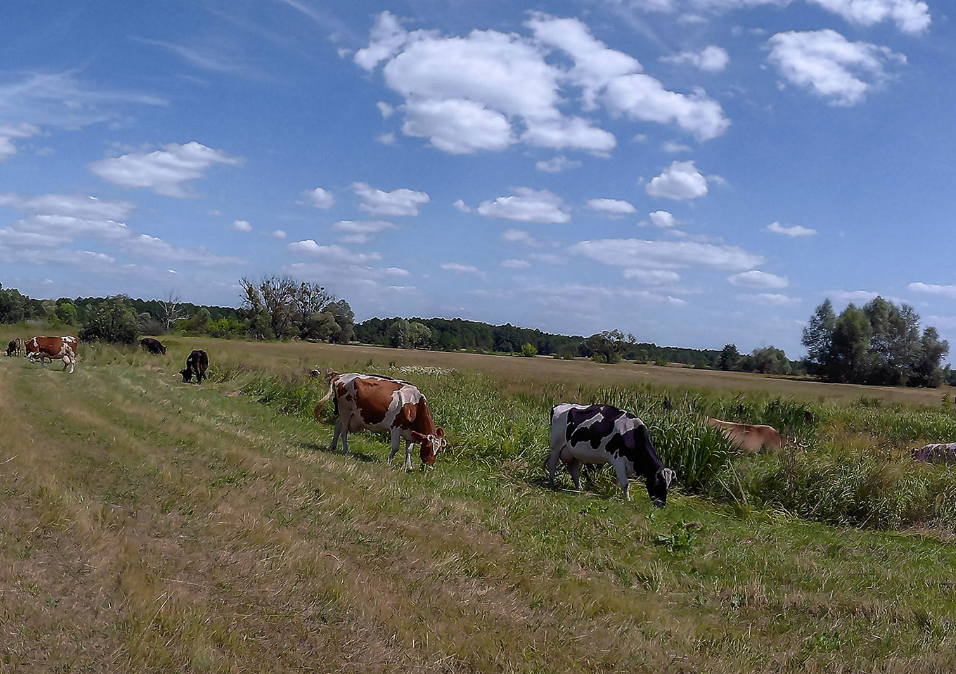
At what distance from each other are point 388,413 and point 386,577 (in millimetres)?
7247

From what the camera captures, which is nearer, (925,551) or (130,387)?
(925,551)

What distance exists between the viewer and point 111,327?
44844 millimetres

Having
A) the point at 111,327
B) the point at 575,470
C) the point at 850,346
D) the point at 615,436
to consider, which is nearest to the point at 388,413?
the point at 575,470

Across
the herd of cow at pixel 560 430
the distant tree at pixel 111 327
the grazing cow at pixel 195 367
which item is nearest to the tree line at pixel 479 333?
the distant tree at pixel 111 327

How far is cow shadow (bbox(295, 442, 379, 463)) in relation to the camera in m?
13.1

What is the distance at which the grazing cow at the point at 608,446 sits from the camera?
12461mm

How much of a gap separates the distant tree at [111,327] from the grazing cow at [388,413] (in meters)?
36.5

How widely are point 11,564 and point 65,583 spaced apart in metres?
0.50

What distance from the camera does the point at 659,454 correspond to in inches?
577

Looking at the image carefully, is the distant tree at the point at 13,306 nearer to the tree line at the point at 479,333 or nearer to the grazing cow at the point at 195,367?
the tree line at the point at 479,333

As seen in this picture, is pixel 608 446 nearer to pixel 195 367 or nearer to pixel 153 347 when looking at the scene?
pixel 195 367

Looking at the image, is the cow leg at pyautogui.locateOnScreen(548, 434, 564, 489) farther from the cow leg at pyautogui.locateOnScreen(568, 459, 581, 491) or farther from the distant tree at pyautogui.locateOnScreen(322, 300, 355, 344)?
the distant tree at pyautogui.locateOnScreen(322, 300, 355, 344)

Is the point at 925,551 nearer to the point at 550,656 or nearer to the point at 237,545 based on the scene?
the point at 550,656

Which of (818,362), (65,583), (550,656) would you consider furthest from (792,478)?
(818,362)
